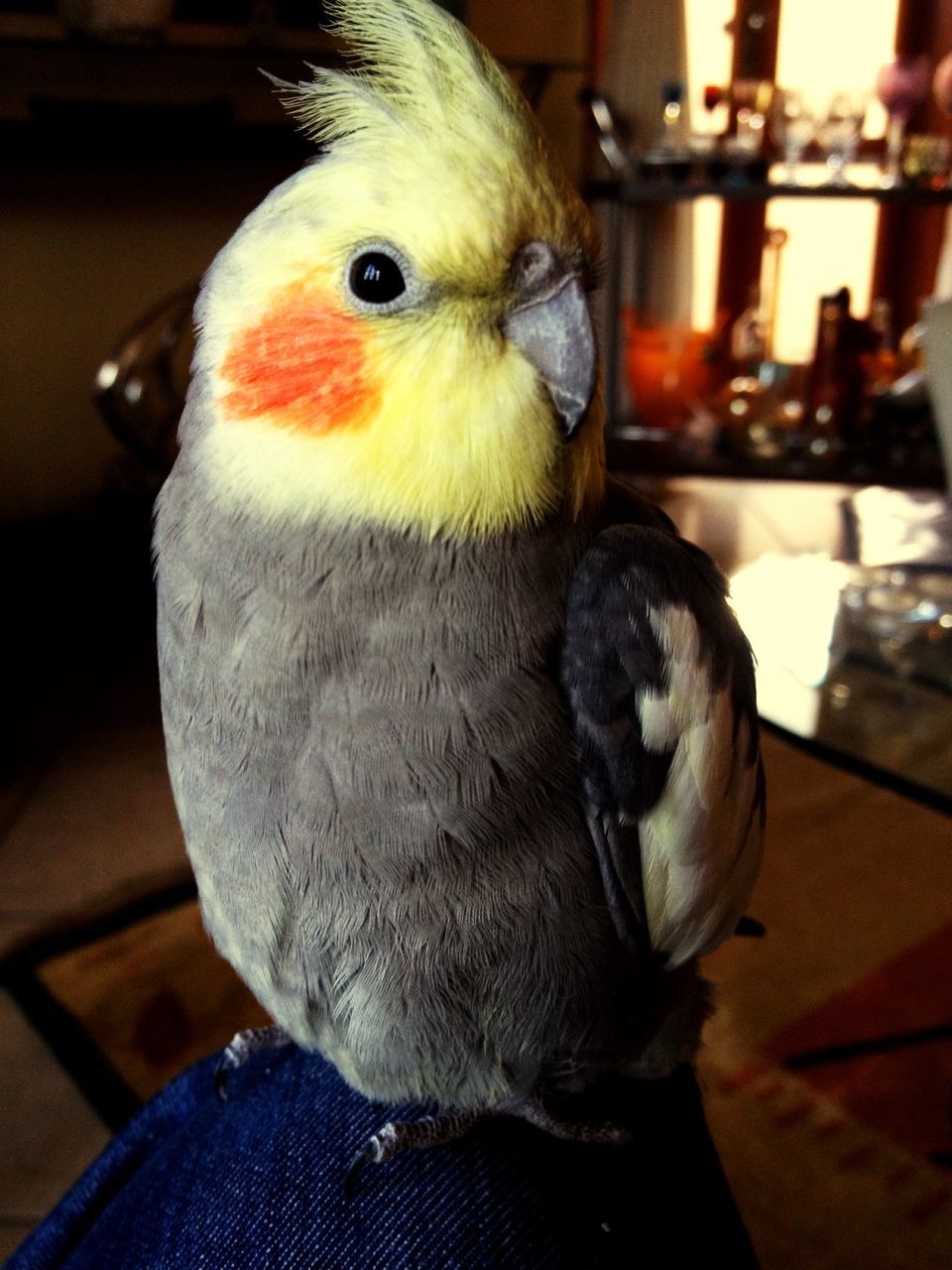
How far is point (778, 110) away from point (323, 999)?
244 cm

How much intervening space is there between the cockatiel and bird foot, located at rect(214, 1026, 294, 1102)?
0.18 metres

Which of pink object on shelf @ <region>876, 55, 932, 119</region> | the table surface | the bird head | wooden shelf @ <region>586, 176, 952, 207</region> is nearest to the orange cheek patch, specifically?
the bird head

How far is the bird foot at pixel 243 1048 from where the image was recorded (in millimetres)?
792

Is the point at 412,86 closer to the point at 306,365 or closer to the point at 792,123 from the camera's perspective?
the point at 306,365

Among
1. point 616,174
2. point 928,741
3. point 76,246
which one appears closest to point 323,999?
point 928,741

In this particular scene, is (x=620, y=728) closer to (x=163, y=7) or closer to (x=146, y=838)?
(x=146, y=838)

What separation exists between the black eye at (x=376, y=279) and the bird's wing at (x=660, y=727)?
6.6 inches

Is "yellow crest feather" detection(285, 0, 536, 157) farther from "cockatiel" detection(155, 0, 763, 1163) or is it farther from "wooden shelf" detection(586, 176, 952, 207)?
"wooden shelf" detection(586, 176, 952, 207)

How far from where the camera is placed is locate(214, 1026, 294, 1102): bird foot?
2.60ft

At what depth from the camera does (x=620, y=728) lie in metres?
0.57

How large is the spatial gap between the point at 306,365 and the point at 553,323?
118 millimetres

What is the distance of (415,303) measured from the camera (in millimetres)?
483

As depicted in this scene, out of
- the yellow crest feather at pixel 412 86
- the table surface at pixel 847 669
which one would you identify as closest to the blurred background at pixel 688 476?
the table surface at pixel 847 669

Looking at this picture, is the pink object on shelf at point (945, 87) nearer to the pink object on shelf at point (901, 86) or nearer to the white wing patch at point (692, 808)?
the pink object on shelf at point (901, 86)
